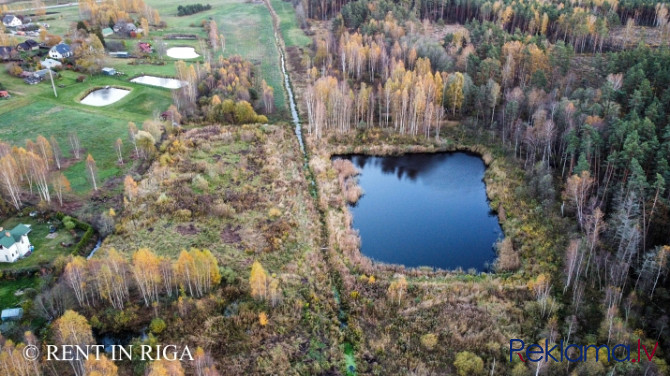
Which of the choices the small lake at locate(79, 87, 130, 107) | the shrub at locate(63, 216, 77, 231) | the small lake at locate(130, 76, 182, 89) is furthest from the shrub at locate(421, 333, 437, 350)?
the small lake at locate(130, 76, 182, 89)

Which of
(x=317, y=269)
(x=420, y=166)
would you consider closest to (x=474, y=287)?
(x=317, y=269)

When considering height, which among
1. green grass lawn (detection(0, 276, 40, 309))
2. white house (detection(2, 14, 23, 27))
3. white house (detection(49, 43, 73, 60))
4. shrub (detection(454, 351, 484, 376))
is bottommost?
shrub (detection(454, 351, 484, 376))

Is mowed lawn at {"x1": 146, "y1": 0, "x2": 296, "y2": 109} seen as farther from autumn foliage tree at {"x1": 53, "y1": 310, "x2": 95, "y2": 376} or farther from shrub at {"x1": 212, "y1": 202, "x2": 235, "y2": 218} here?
autumn foliage tree at {"x1": 53, "y1": 310, "x2": 95, "y2": 376}

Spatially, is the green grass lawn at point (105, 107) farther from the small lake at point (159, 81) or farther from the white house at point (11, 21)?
the white house at point (11, 21)

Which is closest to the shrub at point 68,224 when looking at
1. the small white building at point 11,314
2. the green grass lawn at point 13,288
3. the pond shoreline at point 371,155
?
the green grass lawn at point 13,288

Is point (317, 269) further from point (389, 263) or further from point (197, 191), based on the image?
point (197, 191)

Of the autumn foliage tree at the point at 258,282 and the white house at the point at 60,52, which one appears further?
the white house at the point at 60,52
